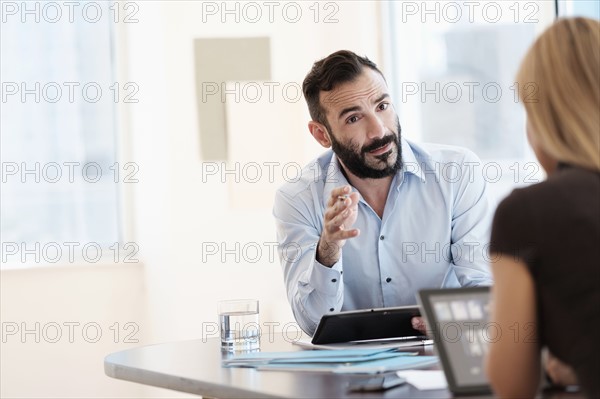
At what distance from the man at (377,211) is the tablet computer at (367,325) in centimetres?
33

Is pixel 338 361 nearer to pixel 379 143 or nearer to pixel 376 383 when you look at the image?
pixel 376 383

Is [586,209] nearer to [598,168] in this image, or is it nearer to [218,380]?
[598,168]

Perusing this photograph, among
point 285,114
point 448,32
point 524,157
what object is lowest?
point 524,157

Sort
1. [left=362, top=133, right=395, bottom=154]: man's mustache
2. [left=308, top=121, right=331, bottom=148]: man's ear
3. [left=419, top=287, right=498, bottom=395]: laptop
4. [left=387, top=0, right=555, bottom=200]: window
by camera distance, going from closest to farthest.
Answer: [left=419, top=287, right=498, bottom=395]: laptop → [left=362, top=133, right=395, bottom=154]: man's mustache → [left=308, top=121, right=331, bottom=148]: man's ear → [left=387, top=0, right=555, bottom=200]: window

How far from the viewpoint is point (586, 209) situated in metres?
1.34

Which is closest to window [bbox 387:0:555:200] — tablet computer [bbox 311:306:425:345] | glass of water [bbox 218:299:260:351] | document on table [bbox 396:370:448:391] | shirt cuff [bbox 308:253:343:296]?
shirt cuff [bbox 308:253:343:296]

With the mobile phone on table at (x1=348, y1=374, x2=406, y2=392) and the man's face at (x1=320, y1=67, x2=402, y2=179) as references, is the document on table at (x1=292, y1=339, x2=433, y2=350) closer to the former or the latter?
the mobile phone on table at (x1=348, y1=374, x2=406, y2=392)

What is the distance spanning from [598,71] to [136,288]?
133 inches

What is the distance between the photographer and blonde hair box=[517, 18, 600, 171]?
137 cm

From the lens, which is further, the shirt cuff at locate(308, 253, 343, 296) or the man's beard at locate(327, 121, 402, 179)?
the man's beard at locate(327, 121, 402, 179)

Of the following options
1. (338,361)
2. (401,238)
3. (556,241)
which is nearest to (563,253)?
(556,241)

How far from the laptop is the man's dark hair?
51.9 inches

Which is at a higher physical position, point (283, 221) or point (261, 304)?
point (283, 221)

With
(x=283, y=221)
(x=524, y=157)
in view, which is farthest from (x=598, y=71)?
(x=524, y=157)
